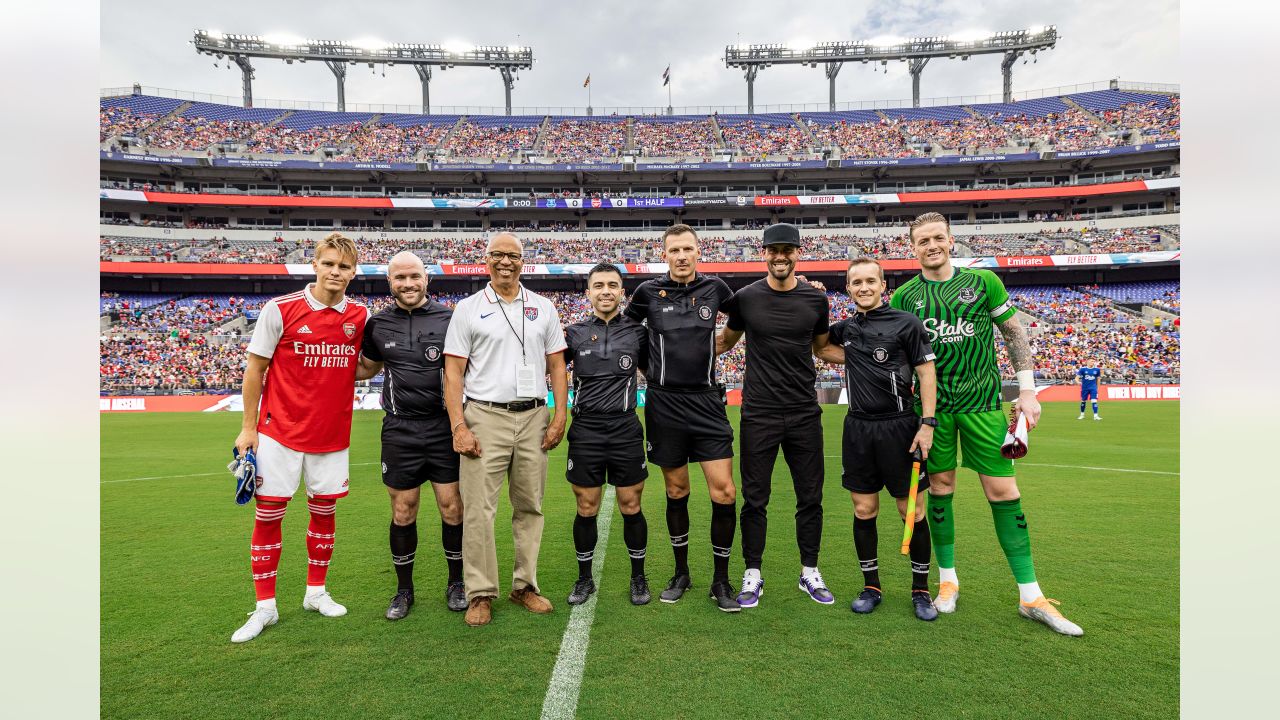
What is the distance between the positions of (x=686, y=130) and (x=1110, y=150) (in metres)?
28.8

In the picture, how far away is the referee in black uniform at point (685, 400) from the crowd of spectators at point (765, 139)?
4232 cm

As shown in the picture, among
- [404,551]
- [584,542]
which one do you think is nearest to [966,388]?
[584,542]

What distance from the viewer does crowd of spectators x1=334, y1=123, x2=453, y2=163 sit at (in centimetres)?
4316

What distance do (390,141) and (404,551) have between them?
1892 inches

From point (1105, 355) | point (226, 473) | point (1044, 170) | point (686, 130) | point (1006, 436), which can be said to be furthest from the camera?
point (686, 130)

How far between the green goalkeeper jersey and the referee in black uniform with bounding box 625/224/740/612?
4.93 feet

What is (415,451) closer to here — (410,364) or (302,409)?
(410,364)

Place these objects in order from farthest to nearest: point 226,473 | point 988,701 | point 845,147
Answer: point 845,147
point 226,473
point 988,701

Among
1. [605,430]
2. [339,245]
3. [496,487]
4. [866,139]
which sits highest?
[866,139]

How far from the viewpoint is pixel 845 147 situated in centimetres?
4434

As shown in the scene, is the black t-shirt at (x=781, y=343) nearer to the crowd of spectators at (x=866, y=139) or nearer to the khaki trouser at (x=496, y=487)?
the khaki trouser at (x=496, y=487)

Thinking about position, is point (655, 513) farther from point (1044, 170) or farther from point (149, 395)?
point (1044, 170)

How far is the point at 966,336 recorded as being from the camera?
445 centimetres

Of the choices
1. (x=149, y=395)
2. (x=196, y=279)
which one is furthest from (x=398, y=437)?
(x=196, y=279)
